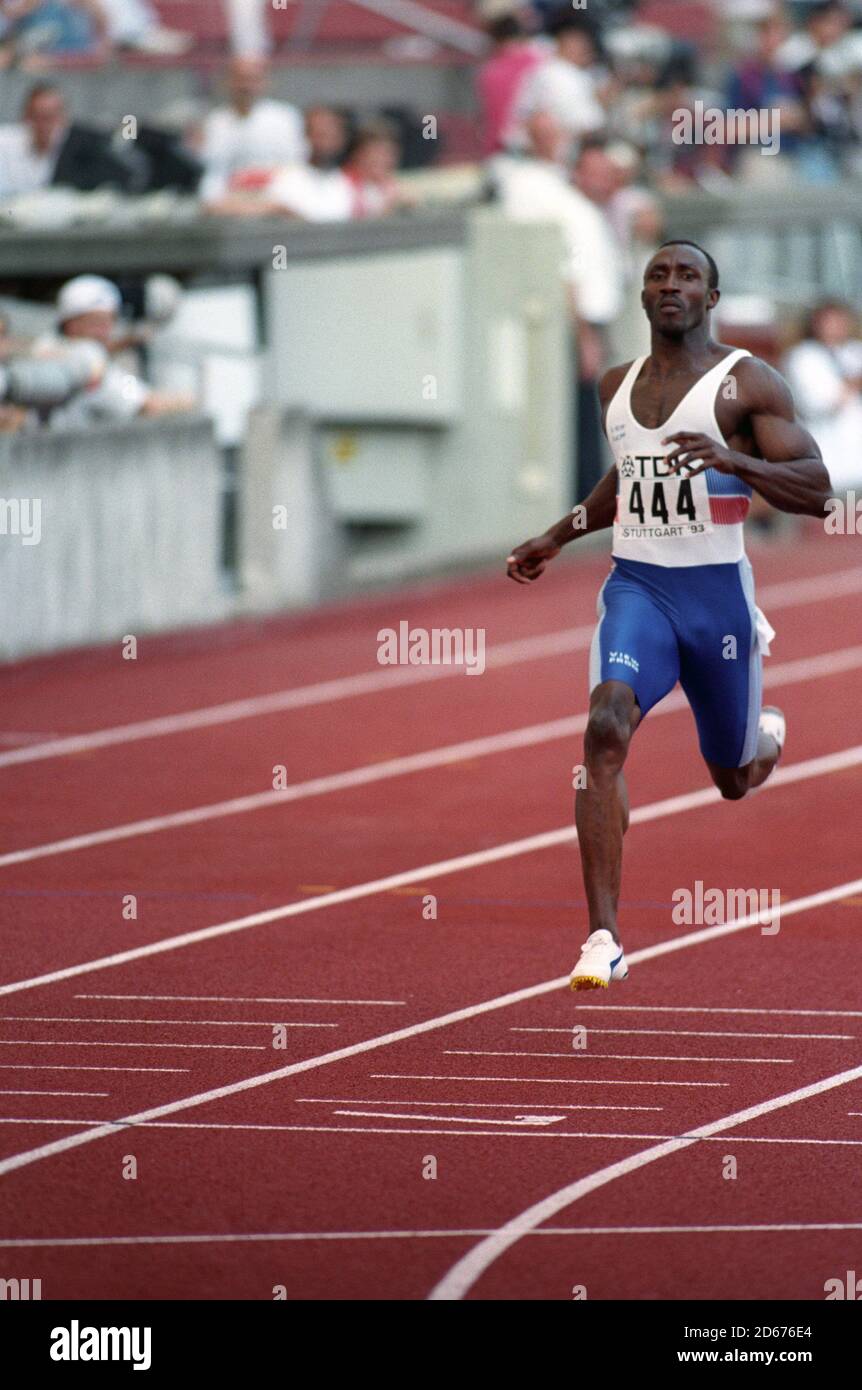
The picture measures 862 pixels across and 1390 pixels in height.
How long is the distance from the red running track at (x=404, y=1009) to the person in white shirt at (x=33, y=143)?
3.99 metres

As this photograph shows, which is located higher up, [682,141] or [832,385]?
[682,141]

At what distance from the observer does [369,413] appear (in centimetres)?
1917

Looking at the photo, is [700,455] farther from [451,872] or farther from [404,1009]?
[451,872]

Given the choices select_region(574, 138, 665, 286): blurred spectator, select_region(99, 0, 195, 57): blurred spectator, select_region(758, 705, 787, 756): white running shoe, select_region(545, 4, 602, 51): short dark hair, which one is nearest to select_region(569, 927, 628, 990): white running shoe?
select_region(758, 705, 787, 756): white running shoe

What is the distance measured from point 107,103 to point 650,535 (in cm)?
1389

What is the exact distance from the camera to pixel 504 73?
20641mm

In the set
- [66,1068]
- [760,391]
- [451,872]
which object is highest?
[760,391]

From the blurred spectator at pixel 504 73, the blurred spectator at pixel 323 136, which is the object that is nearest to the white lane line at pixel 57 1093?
the blurred spectator at pixel 323 136

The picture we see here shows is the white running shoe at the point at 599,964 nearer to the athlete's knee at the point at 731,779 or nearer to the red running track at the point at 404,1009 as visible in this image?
the red running track at the point at 404,1009

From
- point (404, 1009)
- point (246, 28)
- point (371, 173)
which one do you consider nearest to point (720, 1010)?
point (404, 1009)

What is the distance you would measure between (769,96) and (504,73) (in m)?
4.34

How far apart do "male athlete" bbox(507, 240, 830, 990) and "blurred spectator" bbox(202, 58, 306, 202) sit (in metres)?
10.6

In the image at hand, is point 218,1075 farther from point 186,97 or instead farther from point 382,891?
point 186,97

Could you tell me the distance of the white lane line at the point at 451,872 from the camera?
8547 millimetres
